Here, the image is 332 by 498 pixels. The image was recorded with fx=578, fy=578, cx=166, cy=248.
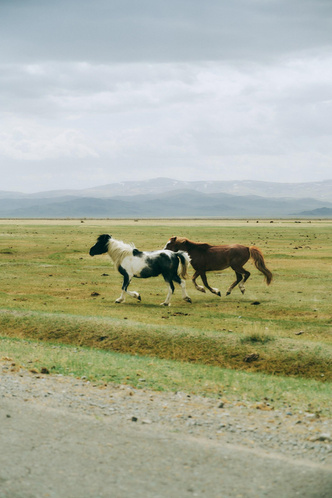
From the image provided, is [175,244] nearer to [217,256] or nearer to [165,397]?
[217,256]

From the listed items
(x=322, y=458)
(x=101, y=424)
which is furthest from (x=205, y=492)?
(x=101, y=424)

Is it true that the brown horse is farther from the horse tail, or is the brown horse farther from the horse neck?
the horse tail

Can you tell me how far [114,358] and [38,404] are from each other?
407cm

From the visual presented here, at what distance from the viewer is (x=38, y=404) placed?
8828mm

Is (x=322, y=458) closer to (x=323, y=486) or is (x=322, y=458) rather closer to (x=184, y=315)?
(x=323, y=486)

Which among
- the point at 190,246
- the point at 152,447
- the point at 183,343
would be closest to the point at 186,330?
the point at 183,343

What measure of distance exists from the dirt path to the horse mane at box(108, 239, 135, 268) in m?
10.5

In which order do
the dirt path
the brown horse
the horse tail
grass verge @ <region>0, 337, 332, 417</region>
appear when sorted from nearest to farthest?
1. the dirt path
2. grass verge @ <region>0, 337, 332, 417</region>
3. the horse tail
4. the brown horse

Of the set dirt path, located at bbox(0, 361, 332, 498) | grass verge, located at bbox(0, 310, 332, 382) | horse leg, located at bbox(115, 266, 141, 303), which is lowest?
grass verge, located at bbox(0, 310, 332, 382)

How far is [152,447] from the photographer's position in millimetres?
7094

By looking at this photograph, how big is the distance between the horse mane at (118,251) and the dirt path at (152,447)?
10.5 meters

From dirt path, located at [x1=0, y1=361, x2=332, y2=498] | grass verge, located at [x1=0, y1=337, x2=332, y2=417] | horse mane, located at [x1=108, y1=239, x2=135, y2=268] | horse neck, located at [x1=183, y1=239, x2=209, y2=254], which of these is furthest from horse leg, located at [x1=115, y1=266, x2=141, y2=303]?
dirt path, located at [x1=0, y1=361, x2=332, y2=498]

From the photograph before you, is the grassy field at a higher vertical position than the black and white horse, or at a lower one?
lower

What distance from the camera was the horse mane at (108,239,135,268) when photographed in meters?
20.0
